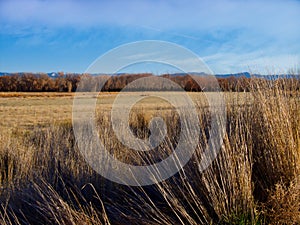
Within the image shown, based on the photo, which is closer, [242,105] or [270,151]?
[270,151]

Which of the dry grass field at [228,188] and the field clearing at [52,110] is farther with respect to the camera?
the field clearing at [52,110]

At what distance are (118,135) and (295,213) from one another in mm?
3544

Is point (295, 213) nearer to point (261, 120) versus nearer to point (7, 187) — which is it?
point (261, 120)

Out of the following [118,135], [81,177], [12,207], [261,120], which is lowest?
[12,207]

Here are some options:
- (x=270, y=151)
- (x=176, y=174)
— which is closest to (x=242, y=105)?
(x=270, y=151)

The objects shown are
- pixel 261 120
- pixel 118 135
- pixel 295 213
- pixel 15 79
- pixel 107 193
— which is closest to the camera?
pixel 295 213

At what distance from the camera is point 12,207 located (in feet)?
12.3

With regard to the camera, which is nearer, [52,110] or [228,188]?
[228,188]

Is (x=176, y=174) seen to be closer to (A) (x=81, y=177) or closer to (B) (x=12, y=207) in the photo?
(A) (x=81, y=177)

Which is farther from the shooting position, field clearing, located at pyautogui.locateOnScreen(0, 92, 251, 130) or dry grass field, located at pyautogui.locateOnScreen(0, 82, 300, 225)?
field clearing, located at pyautogui.locateOnScreen(0, 92, 251, 130)

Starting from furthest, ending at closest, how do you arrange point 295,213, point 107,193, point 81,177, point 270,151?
point 81,177, point 107,193, point 270,151, point 295,213

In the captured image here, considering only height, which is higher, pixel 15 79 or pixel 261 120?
pixel 15 79

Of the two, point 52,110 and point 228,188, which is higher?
point 52,110

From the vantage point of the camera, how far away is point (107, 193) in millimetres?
3711
